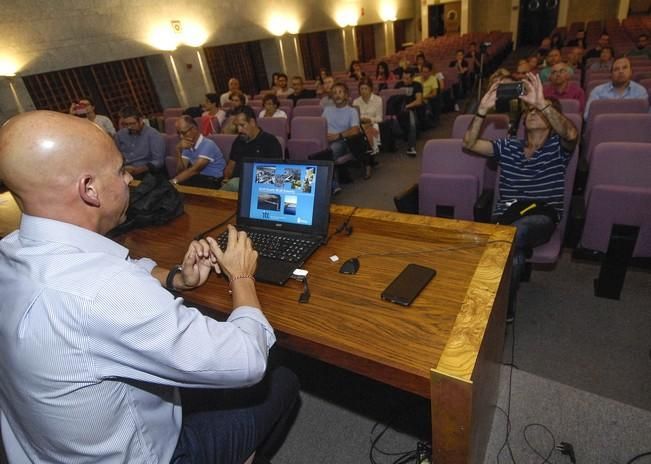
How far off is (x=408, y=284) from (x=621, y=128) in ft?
8.15

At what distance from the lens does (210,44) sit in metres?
8.58

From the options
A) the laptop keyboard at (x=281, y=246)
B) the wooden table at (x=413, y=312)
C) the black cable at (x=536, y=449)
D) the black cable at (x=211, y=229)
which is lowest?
the black cable at (x=536, y=449)

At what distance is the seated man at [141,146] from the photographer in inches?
160

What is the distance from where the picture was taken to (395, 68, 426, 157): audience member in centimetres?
506

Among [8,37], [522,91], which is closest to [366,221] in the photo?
[522,91]

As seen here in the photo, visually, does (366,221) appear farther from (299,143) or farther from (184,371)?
(299,143)

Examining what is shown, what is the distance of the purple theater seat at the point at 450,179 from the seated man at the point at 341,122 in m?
1.79

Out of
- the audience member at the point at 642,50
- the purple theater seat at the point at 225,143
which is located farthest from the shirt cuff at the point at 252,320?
the audience member at the point at 642,50

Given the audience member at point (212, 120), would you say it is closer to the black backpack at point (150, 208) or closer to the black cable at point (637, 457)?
the black backpack at point (150, 208)

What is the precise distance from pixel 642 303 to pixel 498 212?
2.89 feet

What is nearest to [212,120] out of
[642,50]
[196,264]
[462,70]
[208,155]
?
[208,155]

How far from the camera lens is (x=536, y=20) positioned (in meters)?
14.4

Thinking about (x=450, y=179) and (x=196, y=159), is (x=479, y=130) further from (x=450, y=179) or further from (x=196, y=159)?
(x=196, y=159)

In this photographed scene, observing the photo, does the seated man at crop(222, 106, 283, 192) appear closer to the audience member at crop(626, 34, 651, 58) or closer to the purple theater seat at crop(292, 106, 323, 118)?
the purple theater seat at crop(292, 106, 323, 118)
